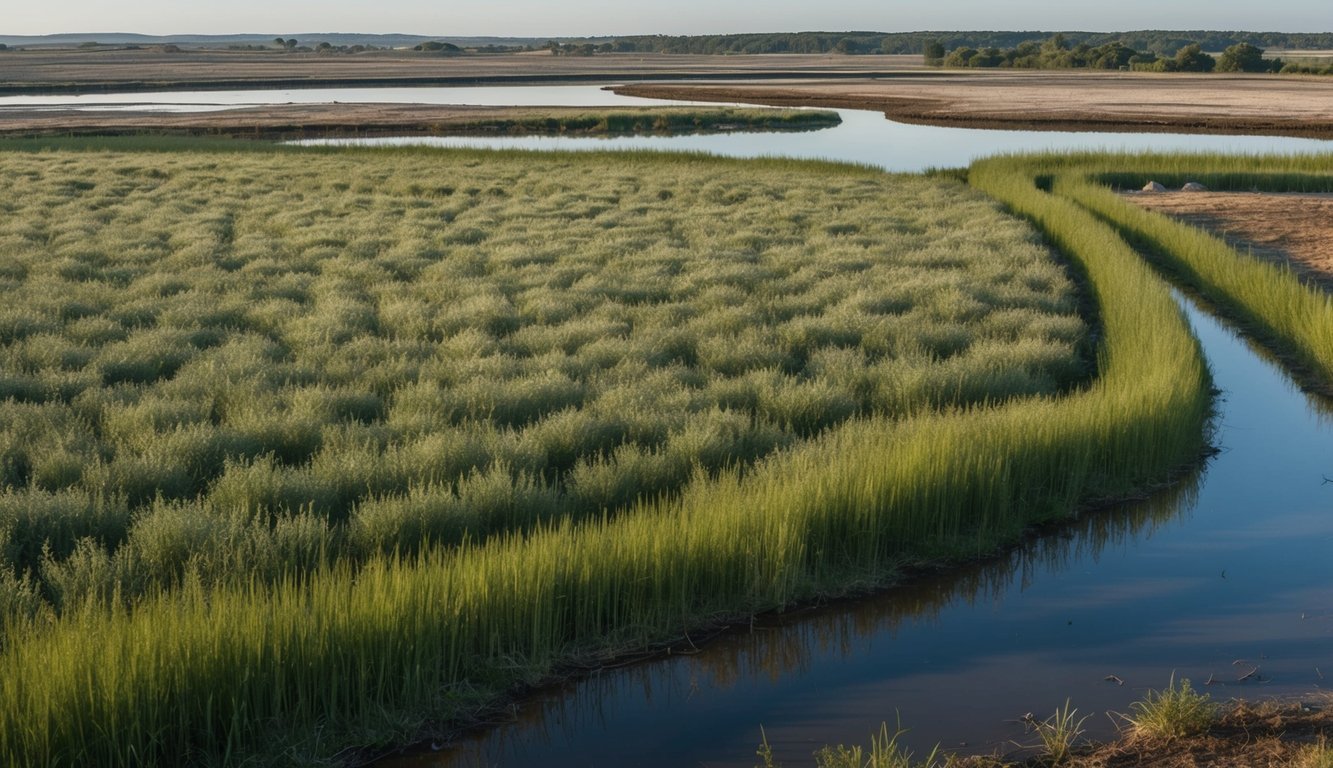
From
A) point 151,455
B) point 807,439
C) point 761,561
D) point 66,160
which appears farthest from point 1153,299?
point 66,160

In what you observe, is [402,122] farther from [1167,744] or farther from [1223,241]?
[1167,744]

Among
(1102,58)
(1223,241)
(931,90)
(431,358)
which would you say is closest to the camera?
(431,358)

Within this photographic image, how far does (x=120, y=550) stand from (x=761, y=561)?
334 centimetres

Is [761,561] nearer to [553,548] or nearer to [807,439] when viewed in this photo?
[553,548]

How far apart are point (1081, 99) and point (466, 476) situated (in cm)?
6450

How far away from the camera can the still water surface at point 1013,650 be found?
511 centimetres

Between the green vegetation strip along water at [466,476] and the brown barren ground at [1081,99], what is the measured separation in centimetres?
3485

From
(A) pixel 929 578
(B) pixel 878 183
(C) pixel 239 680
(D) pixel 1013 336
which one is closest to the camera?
(C) pixel 239 680

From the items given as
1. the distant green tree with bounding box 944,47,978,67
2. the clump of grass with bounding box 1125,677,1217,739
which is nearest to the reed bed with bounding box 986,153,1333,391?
the clump of grass with bounding box 1125,677,1217,739

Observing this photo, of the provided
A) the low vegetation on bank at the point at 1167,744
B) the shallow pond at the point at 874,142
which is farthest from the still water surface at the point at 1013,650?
the shallow pond at the point at 874,142

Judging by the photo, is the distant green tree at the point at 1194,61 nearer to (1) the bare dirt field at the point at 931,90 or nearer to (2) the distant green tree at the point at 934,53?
(1) the bare dirt field at the point at 931,90

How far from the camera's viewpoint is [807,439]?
350 inches

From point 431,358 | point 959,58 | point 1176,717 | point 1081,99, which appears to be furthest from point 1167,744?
point 959,58

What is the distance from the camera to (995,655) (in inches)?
231
